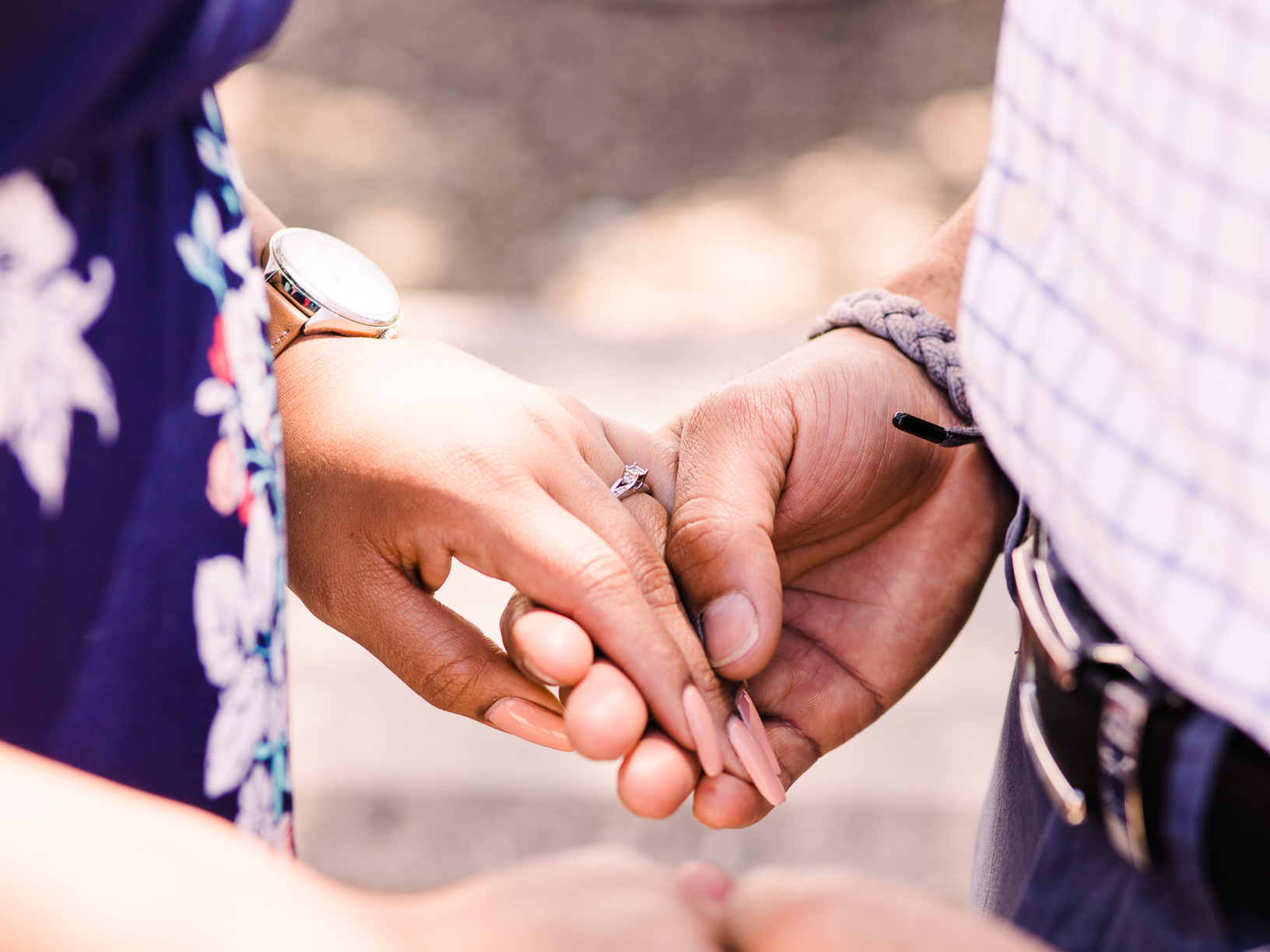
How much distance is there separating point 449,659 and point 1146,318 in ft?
2.11

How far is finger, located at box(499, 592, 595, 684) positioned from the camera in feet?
2.70

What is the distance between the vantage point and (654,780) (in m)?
0.80

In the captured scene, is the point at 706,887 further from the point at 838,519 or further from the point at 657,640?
the point at 838,519

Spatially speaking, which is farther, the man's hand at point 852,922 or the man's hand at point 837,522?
the man's hand at point 837,522

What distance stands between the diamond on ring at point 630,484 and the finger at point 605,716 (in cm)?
A: 25

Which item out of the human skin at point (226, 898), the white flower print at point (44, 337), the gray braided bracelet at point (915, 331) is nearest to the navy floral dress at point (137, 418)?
the white flower print at point (44, 337)

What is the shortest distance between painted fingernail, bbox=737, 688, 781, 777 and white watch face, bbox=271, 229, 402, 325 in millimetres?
505

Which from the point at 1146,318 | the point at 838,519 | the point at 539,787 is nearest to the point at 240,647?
the point at 1146,318

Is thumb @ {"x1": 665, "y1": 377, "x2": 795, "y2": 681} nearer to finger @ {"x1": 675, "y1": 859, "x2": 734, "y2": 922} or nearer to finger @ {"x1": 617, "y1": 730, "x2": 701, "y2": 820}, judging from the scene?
finger @ {"x1": 617, "y1": 730, "x2": 701, "y2": 820}

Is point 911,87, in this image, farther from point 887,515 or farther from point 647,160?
point 887,515

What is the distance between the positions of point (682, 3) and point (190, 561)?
419cm

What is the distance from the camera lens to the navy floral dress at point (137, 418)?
51 centimetres

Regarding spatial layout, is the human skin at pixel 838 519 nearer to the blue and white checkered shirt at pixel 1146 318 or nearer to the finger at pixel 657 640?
the finger at pixel 657 640

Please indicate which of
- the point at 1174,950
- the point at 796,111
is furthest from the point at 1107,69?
the point at 796,111
